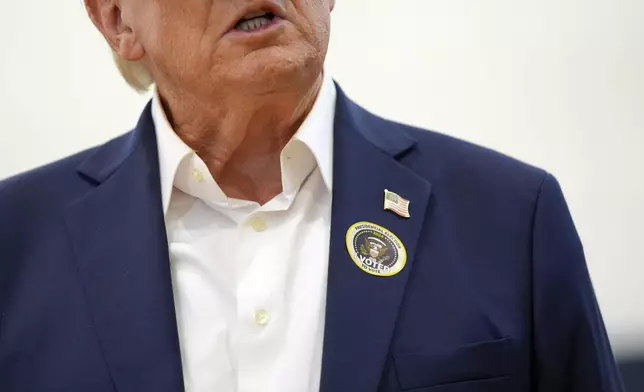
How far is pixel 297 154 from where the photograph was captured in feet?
4.25

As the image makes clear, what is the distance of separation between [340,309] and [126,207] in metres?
0.36

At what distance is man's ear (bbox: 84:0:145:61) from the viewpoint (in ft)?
4.56

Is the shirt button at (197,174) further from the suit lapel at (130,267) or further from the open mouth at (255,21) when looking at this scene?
the open mouth at (255,21)

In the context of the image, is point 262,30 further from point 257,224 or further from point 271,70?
point 257,224

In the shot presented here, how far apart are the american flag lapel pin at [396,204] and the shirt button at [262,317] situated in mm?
223

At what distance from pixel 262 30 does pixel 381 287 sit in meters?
0.39

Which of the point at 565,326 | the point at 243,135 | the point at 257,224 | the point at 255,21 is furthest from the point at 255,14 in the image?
the point at 565,326

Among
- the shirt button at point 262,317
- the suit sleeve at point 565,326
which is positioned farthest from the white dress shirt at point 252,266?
the suit sleeve at point 565,326

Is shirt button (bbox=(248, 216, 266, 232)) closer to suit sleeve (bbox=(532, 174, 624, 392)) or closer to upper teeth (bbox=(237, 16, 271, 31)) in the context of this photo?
upper teeth (bbox=(237, 16, 271, 31))

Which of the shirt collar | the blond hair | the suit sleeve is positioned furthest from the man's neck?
the suit sleeve

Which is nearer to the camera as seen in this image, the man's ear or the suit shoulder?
the suit shoulder

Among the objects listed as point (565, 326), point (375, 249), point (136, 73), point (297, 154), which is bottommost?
point (565, 326)

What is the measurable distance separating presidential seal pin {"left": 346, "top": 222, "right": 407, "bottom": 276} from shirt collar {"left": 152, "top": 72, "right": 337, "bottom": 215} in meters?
0.10

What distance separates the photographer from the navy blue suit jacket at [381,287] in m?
1.13
